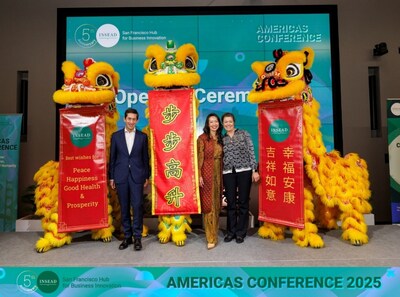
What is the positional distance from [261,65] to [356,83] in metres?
2.59

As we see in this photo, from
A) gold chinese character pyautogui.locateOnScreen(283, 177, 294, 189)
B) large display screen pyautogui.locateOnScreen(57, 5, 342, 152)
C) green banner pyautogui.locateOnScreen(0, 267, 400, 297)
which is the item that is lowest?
green banner pyautogui.locateOnScreen(0, 267, 400, 297)

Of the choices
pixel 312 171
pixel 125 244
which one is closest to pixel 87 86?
pixel 125 244

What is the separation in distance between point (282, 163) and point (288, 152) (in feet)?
0.39

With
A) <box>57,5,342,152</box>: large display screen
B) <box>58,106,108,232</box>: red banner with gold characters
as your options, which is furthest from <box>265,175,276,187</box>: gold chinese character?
<box>57,5,342,152</box>: large display screen

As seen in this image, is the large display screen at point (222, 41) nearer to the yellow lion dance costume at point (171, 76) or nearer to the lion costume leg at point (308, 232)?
the yellow lion dance costume at point (171, 76)

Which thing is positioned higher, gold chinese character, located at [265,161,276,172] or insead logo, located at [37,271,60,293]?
gold chinese character, located at [265,161,276,172]

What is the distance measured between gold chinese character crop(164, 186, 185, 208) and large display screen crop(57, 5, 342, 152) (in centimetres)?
217

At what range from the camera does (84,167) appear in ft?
10.2

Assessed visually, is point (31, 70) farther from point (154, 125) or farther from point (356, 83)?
point (356, 83)

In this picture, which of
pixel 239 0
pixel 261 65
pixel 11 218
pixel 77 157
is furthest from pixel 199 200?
pixel 239 0

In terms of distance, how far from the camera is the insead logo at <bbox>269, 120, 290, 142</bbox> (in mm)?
3117

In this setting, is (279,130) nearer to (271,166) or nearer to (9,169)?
(271,166)

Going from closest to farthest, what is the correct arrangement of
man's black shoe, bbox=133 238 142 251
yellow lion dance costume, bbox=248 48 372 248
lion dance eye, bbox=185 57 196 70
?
man's black shoe, bbox=133 238 142 251, yellow lion dance costume, bbox=248 48 372 248, lion dance eye, bbox=185 57 196 70

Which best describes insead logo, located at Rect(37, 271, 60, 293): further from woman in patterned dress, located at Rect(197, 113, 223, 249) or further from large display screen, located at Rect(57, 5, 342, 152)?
large display screen, located at Rect(57, 5, 342, 152)
